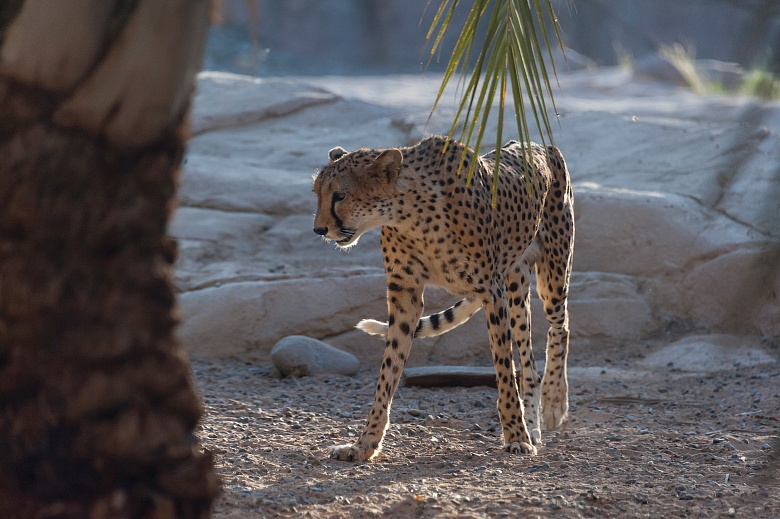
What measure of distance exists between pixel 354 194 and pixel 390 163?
22 centimetres

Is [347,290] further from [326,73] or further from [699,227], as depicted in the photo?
[326,73]

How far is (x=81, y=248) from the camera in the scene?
6.60ft

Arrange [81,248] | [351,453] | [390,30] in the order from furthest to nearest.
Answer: [390,30], [351,453], [81,248]

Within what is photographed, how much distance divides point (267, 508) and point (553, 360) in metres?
2.32

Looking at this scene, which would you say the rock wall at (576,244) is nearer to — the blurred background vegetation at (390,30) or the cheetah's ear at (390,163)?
the cheetah's ear at (390,163)

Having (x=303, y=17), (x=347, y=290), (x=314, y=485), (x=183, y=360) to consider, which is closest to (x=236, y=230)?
(x=347, y=290)

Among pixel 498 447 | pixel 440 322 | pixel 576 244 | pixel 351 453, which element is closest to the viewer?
pixel 351 453

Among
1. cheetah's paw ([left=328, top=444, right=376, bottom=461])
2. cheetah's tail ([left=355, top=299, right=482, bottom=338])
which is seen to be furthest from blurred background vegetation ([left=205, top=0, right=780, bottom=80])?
cheetah's paw ([left=328, top=444, right=376, bottom=461])

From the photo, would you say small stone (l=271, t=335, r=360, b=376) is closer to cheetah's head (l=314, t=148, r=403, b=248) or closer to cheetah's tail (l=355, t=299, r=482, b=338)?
cheetah's tail (l=355, t=299, r=482, b=338)

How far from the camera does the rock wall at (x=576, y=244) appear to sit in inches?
255

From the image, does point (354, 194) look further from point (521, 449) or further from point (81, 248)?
point (81, 248)

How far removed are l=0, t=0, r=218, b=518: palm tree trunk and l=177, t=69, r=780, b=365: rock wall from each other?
3.81m

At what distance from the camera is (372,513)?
10.7 ft

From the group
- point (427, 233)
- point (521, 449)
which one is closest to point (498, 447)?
point (521, 449)
